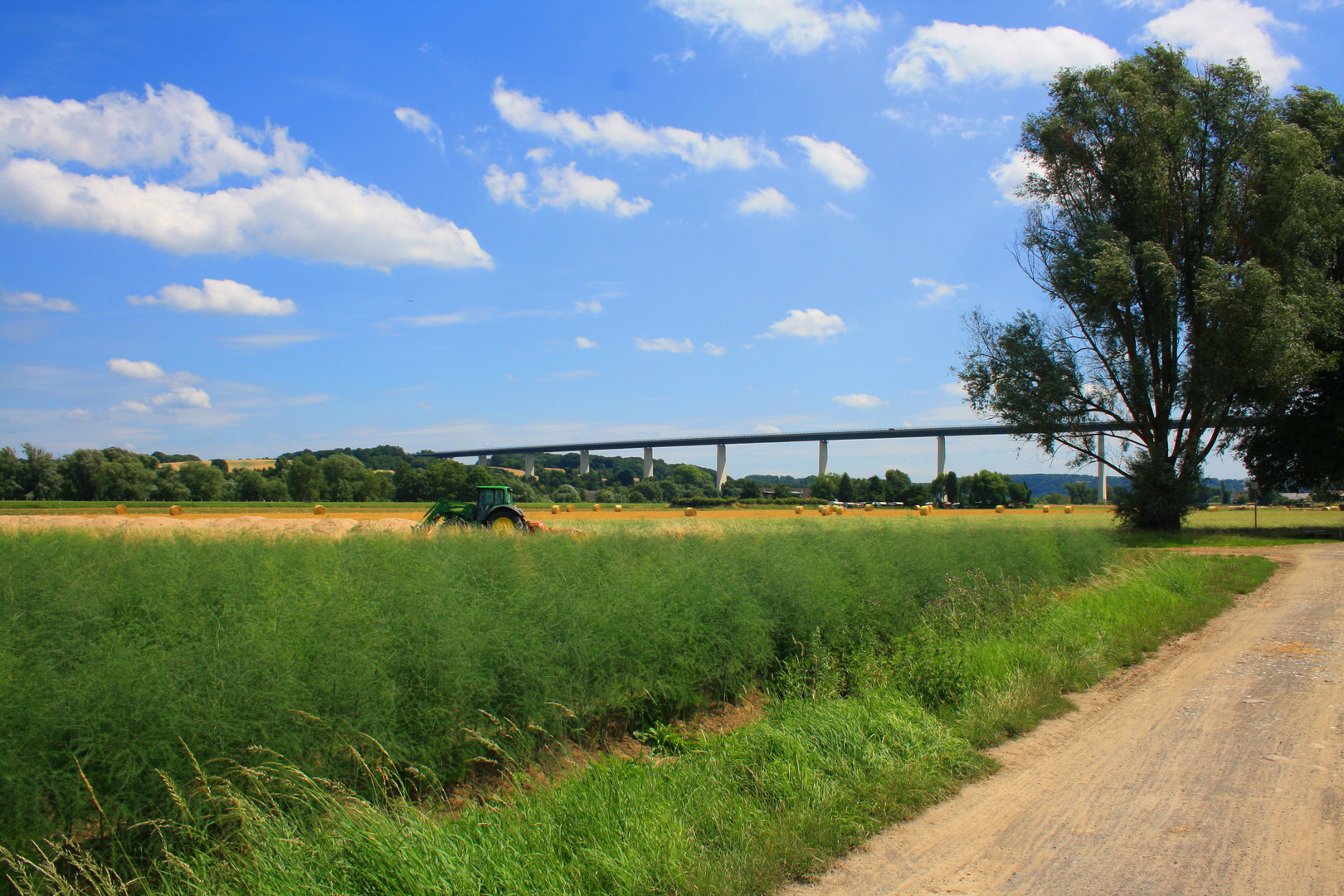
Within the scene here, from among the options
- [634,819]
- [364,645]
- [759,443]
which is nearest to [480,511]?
[364,645]

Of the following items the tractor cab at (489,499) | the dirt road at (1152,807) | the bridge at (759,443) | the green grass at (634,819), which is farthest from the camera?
the bridge at (759,443)

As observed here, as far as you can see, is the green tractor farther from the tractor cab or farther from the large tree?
the large tree

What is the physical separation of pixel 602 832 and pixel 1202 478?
1290 inches

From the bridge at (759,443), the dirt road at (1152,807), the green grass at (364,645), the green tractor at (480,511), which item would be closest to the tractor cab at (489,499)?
the green tractor at (480,511)

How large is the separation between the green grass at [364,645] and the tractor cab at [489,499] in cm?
1250

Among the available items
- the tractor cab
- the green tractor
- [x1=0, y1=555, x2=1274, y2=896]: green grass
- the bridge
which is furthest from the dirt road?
the bridge

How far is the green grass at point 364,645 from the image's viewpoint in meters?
4.28

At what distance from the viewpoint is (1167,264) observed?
25.8 metres

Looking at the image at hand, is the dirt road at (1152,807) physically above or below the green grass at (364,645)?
below

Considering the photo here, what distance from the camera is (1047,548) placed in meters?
16.5

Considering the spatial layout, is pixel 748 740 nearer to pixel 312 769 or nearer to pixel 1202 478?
pixel 312 769

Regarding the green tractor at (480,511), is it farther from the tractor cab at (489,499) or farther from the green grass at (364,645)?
the green grass at (364,645)

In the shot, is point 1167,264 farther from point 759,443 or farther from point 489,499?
point 759,443

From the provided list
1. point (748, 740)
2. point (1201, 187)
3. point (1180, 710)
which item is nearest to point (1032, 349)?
point (1201, 187)
